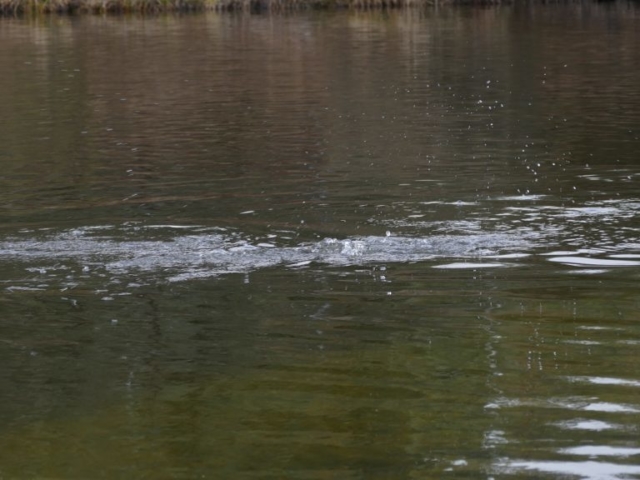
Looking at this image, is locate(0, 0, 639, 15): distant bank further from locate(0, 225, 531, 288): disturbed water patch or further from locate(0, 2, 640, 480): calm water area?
locate(0, 225, 531, 288): disturbed water patch

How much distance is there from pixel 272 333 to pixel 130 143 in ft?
34.8

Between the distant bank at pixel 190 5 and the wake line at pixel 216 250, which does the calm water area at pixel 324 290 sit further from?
the distant bank at pixel 190 5

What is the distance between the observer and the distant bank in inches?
2014

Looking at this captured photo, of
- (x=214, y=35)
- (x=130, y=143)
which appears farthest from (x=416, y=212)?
(x=214, y=35)

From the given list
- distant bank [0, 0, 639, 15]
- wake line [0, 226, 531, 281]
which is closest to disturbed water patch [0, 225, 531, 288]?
wake line [0, 226, 531, 281]

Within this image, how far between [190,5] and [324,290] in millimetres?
45688

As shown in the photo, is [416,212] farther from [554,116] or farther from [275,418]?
[554,116]

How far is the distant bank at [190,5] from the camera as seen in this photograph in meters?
51.2

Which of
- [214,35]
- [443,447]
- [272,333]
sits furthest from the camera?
[214,35]

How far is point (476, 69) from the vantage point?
1080 inches

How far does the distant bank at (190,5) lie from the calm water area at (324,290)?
2983 centimetres

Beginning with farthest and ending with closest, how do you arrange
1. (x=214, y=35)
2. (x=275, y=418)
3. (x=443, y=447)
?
1. (x=214, y=35)
2. (x=275, y=418)
3. (x=443, y=447)

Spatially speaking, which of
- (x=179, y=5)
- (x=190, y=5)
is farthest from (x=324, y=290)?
(x=190, y=5)

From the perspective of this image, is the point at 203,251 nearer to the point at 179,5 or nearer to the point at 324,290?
the point at 324,290
